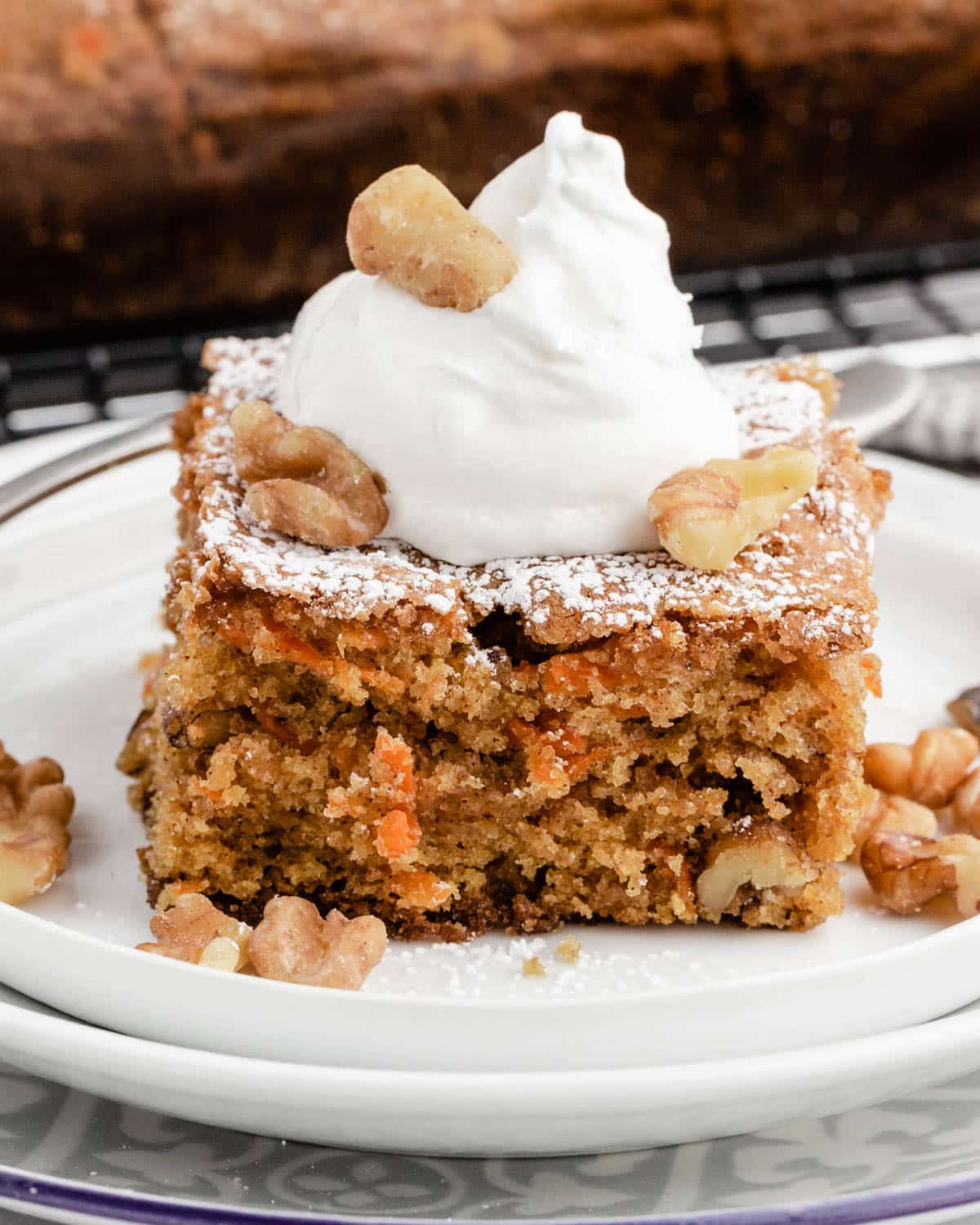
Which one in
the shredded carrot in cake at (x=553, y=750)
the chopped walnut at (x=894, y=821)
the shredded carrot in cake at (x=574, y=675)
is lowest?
the chopped walnut at (x=894, y=821)

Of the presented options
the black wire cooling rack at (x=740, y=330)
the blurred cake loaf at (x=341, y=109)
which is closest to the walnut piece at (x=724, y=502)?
the black wire cooling rack at (x=740, y=330)

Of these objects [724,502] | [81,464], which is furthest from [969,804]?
[81,464]

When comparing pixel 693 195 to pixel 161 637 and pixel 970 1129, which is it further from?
pixel 970 1129

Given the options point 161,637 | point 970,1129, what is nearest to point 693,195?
point 161,637

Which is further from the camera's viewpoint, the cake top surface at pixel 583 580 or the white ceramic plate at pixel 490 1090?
the cake top surface at pixel 583 580

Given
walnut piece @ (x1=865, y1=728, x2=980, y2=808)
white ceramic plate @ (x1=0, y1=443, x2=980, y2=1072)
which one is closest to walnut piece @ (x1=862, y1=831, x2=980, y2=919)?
white ceramic plate @ (x1=0, y1=443, x2=980, y2=1072)

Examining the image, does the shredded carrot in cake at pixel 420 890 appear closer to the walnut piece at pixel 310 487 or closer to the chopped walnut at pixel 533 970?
the chopped walnut at pixel 533 970

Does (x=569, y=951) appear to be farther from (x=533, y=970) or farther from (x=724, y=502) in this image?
(x=724, y=502)
